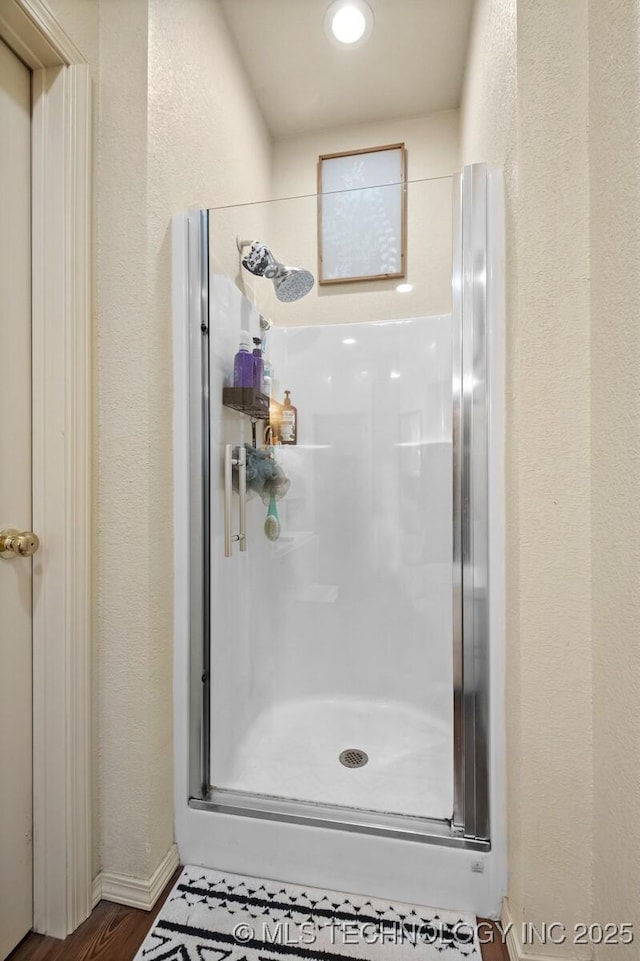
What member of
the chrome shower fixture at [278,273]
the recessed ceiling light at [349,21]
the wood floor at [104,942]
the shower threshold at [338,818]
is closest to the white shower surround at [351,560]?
the chrome shower fixture at [278,273]

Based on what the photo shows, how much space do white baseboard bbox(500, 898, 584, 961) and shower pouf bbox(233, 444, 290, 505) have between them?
1.24 meters

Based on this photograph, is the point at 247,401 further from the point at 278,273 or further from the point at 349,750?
the point at 349,750

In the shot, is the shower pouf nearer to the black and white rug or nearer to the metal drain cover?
the metal drain cover

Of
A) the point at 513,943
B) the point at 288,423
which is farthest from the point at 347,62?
the point at 513,943

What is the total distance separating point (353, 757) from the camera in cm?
151

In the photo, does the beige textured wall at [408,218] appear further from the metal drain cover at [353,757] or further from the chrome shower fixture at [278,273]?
the metal drain cover at [353,757]

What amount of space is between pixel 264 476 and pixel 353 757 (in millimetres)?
971

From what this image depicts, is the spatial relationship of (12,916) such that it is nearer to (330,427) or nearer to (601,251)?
(330,427)

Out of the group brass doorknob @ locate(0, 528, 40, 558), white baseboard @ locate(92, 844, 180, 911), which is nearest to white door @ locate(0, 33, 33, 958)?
brass doorknob @ locate(0, 528, 40, 558)

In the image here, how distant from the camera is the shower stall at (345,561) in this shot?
111 centimetres

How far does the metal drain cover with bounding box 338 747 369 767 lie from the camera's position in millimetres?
1470

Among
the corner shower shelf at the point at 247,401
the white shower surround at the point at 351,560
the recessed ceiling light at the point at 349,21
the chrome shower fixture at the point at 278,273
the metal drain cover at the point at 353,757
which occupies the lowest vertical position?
the metal drain cover at the point at 353,757

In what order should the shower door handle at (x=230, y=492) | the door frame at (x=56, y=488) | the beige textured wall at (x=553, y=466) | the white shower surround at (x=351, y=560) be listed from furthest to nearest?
the white shower surround at (x=351, y=560) → the shower door handle at (x=230, y=492) → the door frame at (x=56, y=488) → the beige textured wall at (x=553, y=466)

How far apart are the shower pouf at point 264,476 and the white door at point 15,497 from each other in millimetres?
585
